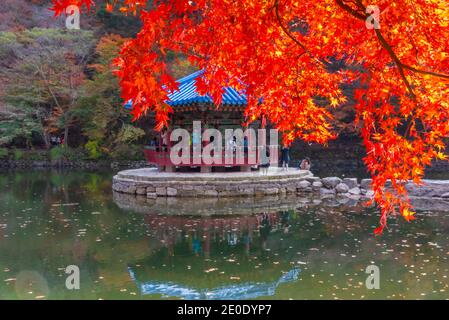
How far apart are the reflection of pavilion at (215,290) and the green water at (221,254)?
1cm

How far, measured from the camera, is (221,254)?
8.66 m

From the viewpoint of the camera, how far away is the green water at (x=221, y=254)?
6.69 meters

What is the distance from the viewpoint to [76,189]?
18812mm

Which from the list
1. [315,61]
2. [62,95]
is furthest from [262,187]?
[62,95]

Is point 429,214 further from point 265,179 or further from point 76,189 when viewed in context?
point 76,189

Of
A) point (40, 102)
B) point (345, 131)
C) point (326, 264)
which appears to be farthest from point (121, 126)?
point (326, 264)

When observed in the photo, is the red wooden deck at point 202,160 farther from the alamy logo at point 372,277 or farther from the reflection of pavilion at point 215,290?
the reflection of pavilion at point 215,290

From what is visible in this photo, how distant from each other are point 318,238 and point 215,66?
4834mm

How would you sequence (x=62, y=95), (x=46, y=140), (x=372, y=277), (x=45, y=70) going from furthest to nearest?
1. (x=46, y=140)
2. (x=62, y=95)
3. (x=45, y=70)
4. (x=372, y=277)

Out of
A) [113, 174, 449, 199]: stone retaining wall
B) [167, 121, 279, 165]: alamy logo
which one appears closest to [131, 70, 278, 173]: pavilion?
[167, 121, 279, 165]: alamy logo

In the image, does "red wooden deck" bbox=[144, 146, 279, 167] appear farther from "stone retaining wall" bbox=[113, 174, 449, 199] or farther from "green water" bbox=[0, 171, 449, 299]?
"green water" bbox=[0, 171, 449, 299]

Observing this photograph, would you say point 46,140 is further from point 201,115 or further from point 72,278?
point 72,278

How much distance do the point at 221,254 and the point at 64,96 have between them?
24659mm

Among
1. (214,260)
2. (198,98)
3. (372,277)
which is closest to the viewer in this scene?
(372,277)
